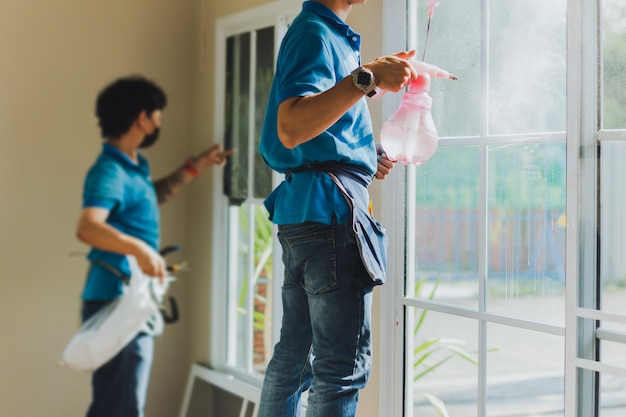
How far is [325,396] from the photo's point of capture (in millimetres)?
1338

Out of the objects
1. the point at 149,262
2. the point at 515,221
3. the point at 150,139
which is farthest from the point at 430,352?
the point at 150,139

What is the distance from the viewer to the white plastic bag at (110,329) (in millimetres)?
2184

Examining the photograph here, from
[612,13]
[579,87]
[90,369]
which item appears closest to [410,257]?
[579,87]

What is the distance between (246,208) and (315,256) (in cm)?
123

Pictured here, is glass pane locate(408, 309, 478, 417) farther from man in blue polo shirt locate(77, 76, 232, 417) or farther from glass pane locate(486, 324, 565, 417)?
man in blue polo shirt locate(77, 76, 232, 417)

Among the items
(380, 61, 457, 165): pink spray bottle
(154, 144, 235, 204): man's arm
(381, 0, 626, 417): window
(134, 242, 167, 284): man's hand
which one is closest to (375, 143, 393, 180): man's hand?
(380, 61, 457, 165): pink spray bottle

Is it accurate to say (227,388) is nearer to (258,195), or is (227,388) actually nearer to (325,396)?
(258,195)

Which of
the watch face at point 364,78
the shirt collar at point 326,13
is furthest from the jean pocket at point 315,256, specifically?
the shirt collar at point 326,13

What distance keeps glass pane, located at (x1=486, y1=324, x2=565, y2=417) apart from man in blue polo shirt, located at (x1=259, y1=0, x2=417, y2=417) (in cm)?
40

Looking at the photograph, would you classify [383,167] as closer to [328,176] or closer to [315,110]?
[328,176]

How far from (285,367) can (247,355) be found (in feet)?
3.54

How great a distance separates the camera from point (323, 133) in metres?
1.34

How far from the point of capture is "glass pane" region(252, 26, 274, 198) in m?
2.40

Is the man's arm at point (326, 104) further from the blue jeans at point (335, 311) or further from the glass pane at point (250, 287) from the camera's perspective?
the glass pane at point (250, 287)
